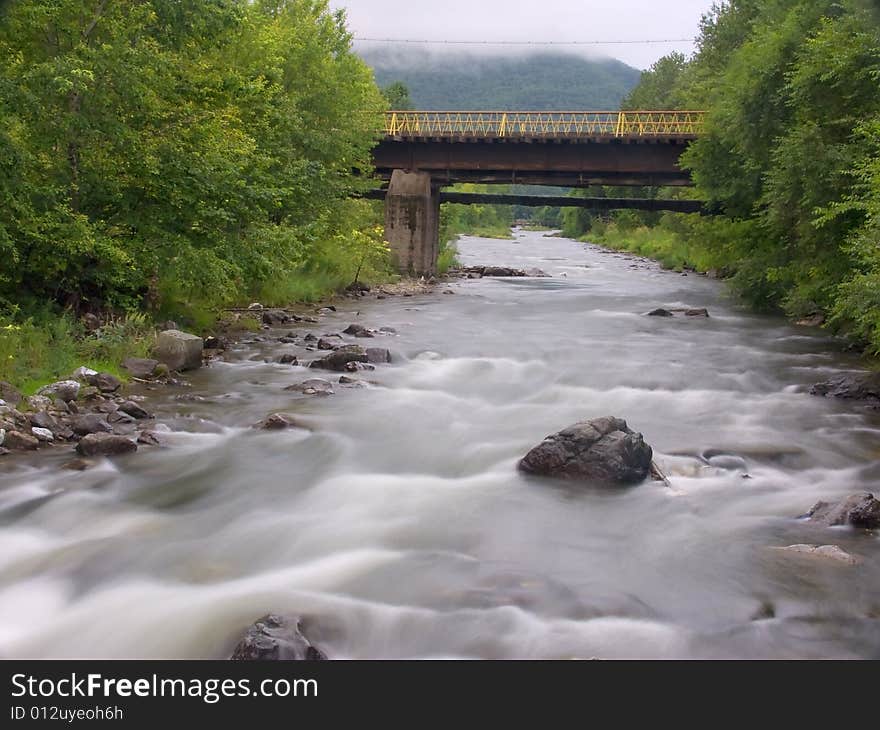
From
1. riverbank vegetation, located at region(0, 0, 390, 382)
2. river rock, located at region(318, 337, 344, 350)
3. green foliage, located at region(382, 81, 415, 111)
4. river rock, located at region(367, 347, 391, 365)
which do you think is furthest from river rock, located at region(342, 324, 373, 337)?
green foliage, located at region(382, 81, 415, 111)

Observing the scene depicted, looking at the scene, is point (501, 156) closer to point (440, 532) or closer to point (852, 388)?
point (852, 388)

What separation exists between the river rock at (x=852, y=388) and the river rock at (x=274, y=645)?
12702 mm

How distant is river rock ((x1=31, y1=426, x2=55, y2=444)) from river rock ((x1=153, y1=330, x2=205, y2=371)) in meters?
4.58

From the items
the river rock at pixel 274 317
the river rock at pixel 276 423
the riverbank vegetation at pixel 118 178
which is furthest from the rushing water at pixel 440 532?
the river rock at pixel 274 317

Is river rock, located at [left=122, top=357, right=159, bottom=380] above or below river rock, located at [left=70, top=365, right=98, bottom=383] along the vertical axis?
below

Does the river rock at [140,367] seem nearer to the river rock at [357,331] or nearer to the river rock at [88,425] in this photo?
the river rock at [88,425]

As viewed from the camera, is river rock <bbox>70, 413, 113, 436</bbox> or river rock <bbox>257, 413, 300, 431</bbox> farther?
river rock <bbox>257, 413, 300, 431</bbox>

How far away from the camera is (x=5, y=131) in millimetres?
14523

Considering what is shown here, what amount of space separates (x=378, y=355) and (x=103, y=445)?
8.47m

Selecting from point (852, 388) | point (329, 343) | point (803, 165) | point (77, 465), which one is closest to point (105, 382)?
point (77, 465)

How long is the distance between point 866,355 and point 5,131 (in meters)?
18.0

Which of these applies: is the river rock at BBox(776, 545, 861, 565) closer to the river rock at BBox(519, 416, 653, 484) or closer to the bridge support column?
the river rock at BBox(519, 416, 653, 484)

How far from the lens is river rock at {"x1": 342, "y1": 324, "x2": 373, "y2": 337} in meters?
22.9
